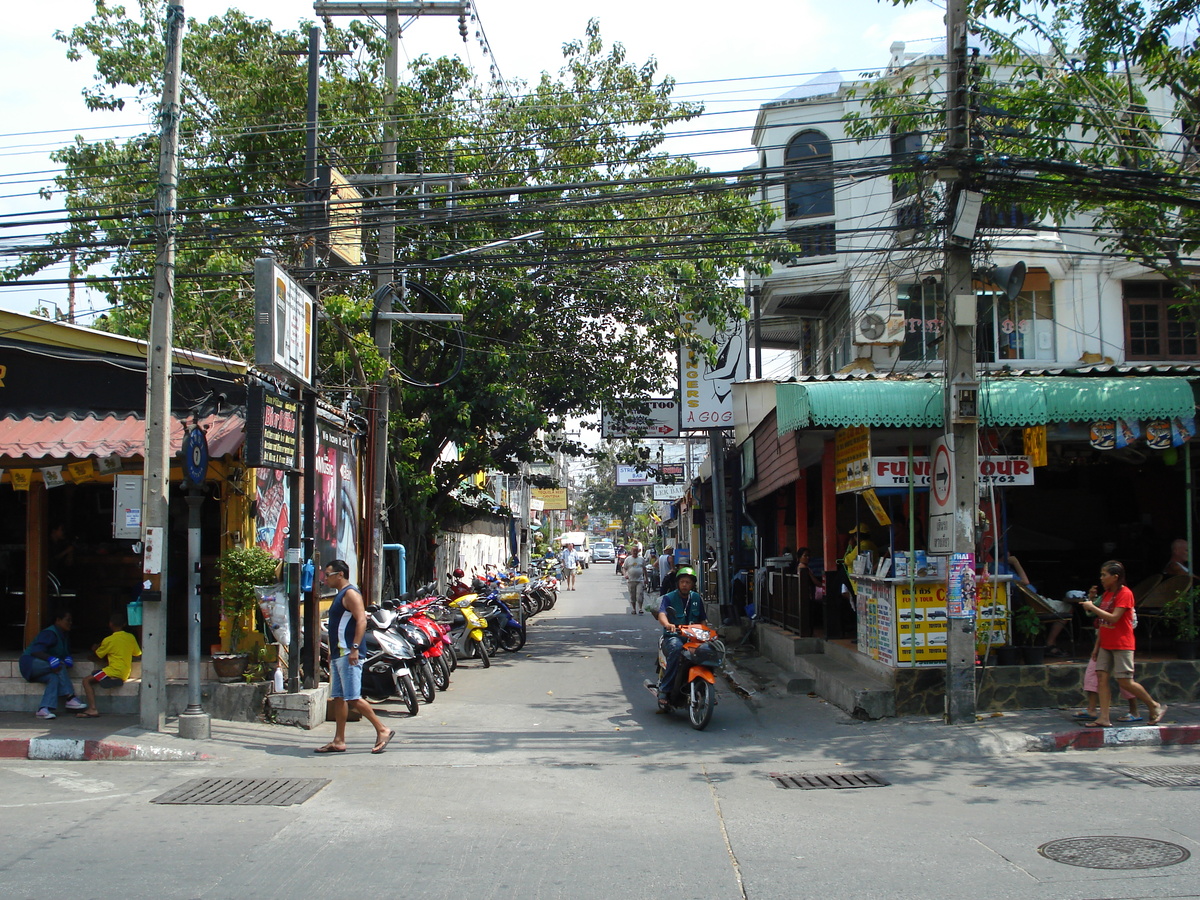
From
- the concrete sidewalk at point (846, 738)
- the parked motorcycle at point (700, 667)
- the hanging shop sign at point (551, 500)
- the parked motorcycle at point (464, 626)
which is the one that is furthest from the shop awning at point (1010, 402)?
the hanging shop sign at point (551, 500)

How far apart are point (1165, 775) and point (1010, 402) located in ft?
13.4

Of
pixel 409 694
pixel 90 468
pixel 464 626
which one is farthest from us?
pixel 464 626

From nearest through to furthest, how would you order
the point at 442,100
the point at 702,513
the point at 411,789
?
the point at 411,789
the point at 442,100
the point at 702,513

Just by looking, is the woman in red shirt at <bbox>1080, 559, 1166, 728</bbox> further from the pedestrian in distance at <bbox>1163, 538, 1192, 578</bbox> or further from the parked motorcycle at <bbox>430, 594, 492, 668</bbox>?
the parked motorcycle at <bbox>430, 594, 492, 668</bbox>

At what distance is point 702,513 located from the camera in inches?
941

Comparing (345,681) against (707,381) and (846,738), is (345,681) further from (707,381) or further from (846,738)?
(707,381)

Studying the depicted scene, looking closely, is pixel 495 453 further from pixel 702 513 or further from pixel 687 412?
pixel 702 513

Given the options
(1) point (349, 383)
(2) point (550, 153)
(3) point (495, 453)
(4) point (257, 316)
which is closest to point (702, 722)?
(4) point (257, 316)

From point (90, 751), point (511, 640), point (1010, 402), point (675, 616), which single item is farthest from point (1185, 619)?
point (90, 751)

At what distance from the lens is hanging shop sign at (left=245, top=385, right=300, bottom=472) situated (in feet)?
30.2

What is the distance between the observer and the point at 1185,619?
35.7 feet

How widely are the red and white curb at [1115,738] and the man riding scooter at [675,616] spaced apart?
11.8ft

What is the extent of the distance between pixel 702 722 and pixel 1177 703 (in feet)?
17.0

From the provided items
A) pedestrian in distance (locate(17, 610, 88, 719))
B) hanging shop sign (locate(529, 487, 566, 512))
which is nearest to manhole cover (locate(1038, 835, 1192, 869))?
pedestrian in distance (locate(17, 610, 88, 719))
